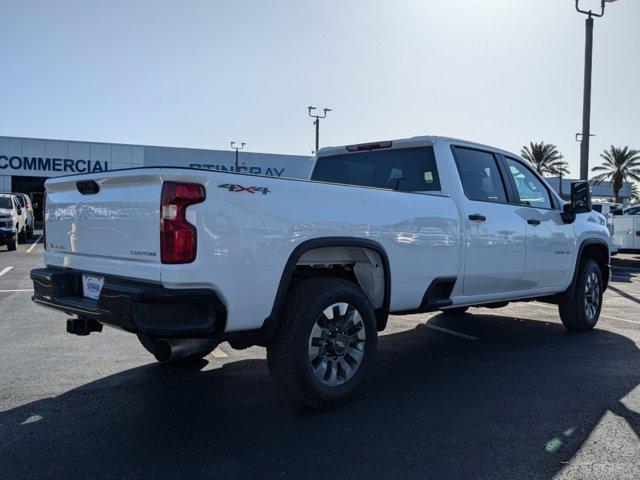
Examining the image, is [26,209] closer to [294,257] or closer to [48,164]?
[48,164]

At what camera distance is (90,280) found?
12.7 ft

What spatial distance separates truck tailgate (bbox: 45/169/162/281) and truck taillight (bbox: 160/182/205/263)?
65 mm

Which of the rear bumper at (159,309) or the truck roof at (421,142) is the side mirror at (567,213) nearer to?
the truck roof at (421,142)

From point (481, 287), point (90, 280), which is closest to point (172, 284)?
point (90, 280)

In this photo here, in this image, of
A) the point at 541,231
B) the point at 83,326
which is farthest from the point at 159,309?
the point at 541,231

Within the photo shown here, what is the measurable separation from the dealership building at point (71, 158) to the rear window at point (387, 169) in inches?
1309

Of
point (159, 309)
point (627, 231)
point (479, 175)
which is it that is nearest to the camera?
point (159, 309)

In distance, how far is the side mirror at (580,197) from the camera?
20.7 feet

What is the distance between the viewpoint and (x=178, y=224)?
328 cm

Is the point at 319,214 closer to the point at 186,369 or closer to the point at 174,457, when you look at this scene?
the point at 174,457

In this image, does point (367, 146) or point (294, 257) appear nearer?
point (294, 257)

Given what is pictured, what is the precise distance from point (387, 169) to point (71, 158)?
127ft

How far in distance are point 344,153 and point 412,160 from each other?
2.95ft

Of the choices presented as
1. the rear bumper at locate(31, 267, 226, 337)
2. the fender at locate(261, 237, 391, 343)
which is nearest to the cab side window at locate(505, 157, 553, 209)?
the fender at locate(261, 237, 391, 343)
